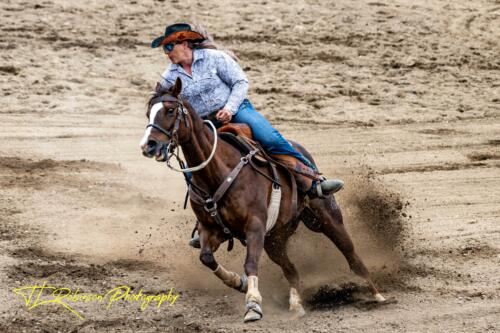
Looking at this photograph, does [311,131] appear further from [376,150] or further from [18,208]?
[18,208]

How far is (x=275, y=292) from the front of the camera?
27.5 feet

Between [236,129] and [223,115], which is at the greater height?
[223,115]

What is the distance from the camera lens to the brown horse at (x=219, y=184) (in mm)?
6641

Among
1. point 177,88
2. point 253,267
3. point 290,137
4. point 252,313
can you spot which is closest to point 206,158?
point 177,88

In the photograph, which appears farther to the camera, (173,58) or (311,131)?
(311,131)

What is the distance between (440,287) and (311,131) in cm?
449

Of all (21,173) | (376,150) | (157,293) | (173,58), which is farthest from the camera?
(376,150)

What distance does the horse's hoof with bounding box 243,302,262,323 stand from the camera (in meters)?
6.70

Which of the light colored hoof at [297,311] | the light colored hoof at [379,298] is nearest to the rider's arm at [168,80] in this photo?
the light colored hoof at [297,311]

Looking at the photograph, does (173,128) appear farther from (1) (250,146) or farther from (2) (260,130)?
(2) (260,130)

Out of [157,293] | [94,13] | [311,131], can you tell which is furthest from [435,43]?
[157,293]

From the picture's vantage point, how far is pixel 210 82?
740 cm

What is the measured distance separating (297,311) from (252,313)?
1078 millimetres

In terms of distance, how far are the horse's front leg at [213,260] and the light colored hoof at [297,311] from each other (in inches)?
20.2
